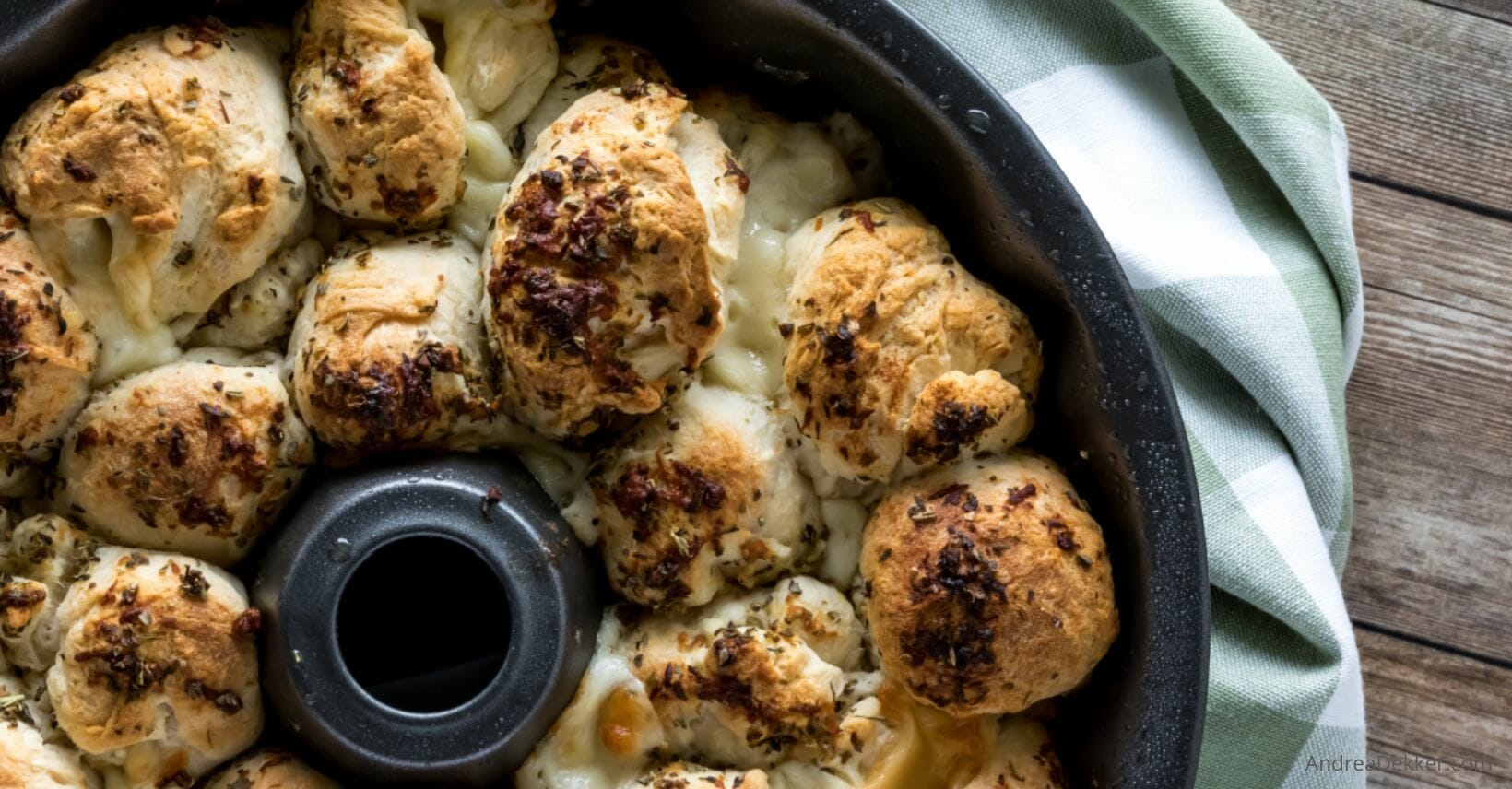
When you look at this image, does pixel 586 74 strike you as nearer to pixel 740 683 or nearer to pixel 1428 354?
pixel 740 683

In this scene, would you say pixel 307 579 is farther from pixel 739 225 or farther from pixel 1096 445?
pixel 1096 445

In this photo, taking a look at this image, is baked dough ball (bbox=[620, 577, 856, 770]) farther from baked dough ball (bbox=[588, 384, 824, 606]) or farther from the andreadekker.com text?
the andreadekker.com text

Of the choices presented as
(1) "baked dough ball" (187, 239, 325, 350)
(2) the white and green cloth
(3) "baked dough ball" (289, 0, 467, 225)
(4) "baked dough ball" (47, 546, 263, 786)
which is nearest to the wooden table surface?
(2) the white and green cloth

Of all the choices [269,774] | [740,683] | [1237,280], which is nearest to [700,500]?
[740,683]

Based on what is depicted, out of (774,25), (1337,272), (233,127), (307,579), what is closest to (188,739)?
(307,579)

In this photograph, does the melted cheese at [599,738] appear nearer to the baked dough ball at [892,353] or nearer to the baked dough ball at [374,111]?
the baked dough ball at [892,353]

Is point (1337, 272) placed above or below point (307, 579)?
below
